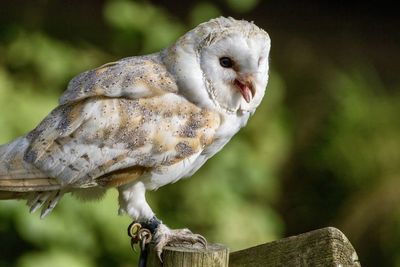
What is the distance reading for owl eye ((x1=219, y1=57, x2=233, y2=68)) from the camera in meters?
2.72

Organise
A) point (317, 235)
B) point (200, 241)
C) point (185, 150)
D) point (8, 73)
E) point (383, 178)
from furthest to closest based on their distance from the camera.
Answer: point (383, 178), point (8, 73), point (185, 150), point (200, 241), point (317, 235)

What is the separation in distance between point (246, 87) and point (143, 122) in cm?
29

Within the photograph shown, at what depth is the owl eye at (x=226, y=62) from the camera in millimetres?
2719

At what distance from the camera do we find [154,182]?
2729 mm

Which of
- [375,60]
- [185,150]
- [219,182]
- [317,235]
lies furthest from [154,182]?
[375,60]

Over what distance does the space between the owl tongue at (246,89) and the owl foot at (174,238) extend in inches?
15.9

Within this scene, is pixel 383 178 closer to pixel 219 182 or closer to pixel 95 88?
pixel 219 182

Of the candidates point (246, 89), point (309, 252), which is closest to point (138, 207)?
point (246, 89)

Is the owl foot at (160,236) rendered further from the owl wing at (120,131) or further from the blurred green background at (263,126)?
Answer: the blurred green background at (263,126)

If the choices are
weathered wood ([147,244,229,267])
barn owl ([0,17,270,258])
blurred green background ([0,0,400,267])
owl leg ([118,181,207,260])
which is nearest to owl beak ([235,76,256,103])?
barn owl ([0,17,270,258])

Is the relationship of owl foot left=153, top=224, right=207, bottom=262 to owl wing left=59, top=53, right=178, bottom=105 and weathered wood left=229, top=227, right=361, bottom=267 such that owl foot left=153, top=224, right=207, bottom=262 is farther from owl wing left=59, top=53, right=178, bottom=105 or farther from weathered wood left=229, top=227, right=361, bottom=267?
owl wing left=59, top=53, right=178, bottom=105

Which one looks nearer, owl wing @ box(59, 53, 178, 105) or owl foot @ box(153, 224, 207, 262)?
owl foot @ box(153, 224, 207, 262)

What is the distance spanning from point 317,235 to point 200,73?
801 millimetres

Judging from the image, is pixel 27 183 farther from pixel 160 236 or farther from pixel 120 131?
pixel 160 236
